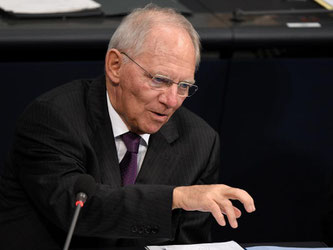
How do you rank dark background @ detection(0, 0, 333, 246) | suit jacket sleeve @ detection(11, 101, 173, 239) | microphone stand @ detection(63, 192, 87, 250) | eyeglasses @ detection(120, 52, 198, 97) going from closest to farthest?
microphone stand @ detection(63, 192, 87, 250)
suit jacket sleeve @ detection(11, 101, 173, 239)
eyeglasses @ detection(120, 52, 198, 97)
dark background @ detection(0, 0, 333, 246)

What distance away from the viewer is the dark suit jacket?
6.88ft

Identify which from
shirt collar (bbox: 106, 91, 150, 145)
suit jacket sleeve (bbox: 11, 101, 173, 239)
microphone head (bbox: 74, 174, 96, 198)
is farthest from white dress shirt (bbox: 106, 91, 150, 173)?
microphone head (bbox: 74, 174, 96, 198)

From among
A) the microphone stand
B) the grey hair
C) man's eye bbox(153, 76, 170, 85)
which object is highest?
the grey hair

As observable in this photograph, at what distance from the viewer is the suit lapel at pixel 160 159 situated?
91.0 inches

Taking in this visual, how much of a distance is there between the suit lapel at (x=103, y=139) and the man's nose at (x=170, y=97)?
211 millimetres

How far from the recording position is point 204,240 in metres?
2.40

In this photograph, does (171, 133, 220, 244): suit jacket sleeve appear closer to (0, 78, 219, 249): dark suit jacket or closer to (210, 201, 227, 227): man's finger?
(0, 78, 219, 249): dark suit jacket

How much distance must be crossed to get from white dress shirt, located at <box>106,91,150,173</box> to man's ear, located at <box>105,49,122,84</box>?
9 cm

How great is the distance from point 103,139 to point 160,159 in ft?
0.61

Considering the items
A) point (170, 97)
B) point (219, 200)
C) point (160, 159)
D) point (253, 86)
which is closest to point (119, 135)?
point (160, 159)

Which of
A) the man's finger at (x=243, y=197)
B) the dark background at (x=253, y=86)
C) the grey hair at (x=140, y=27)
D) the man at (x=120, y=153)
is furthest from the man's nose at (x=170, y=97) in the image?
the dark background at (x=253, y=86)

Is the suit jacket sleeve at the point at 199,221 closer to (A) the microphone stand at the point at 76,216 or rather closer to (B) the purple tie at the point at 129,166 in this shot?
(B) the purple tie at the point at 129,166

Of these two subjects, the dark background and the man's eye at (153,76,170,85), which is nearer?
the man's eye at (153,76,170,85)

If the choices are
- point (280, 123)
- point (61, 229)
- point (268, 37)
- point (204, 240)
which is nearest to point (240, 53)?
point (268, 37)
